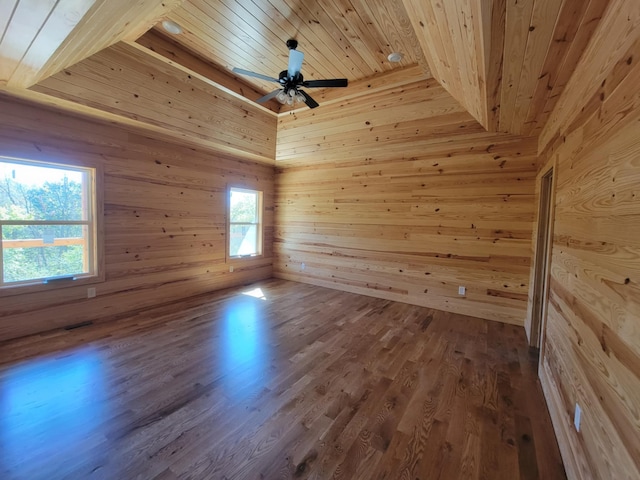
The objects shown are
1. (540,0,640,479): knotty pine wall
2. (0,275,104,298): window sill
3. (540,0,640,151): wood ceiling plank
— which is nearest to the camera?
(540,0,640,479): knotty pine wall

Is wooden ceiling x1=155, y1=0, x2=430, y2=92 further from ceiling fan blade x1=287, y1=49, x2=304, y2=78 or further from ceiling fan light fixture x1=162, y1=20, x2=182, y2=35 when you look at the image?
ceiling fan blade x1=287, y1=49, x2=304, y2=78

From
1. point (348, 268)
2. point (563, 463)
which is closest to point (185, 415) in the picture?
point (563, 463)

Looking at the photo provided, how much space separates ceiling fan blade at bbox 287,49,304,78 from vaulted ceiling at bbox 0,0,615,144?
1.33ft

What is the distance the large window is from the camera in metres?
→ 2.93

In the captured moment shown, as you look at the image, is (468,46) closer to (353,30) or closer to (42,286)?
(353,30)

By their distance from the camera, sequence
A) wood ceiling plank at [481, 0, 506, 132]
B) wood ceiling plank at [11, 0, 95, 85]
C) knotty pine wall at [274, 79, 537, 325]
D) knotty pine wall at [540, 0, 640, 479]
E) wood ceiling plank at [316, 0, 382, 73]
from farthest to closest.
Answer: knotty pine wall at [274, 79, 537, 325]
wood ceiling plank at [316, 0, 382, 73]
wood ceiling plank at [11, 0, 95, 85]
wood ceiling plank at [481, 0, 506, 132]
knotty pine wall at [540, 0, 640, 479]

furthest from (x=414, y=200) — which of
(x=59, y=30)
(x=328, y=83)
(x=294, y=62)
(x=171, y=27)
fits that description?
(x=59, y=30)

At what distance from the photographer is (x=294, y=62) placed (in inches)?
110

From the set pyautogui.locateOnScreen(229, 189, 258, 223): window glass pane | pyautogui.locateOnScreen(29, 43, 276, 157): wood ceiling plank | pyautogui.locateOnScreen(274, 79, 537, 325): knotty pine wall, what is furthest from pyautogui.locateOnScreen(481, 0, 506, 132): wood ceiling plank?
pyautogui.locateOnScreen(229, 189, 258, 223): window glass pane

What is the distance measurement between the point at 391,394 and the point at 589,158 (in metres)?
2.05

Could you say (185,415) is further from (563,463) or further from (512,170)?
(512,170)

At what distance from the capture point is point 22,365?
A: 8.05 ft

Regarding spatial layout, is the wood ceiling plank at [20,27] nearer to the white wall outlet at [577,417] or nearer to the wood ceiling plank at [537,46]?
the wood ceiling plank at [537,46]

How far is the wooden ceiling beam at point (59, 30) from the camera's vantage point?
1718 millimetres
